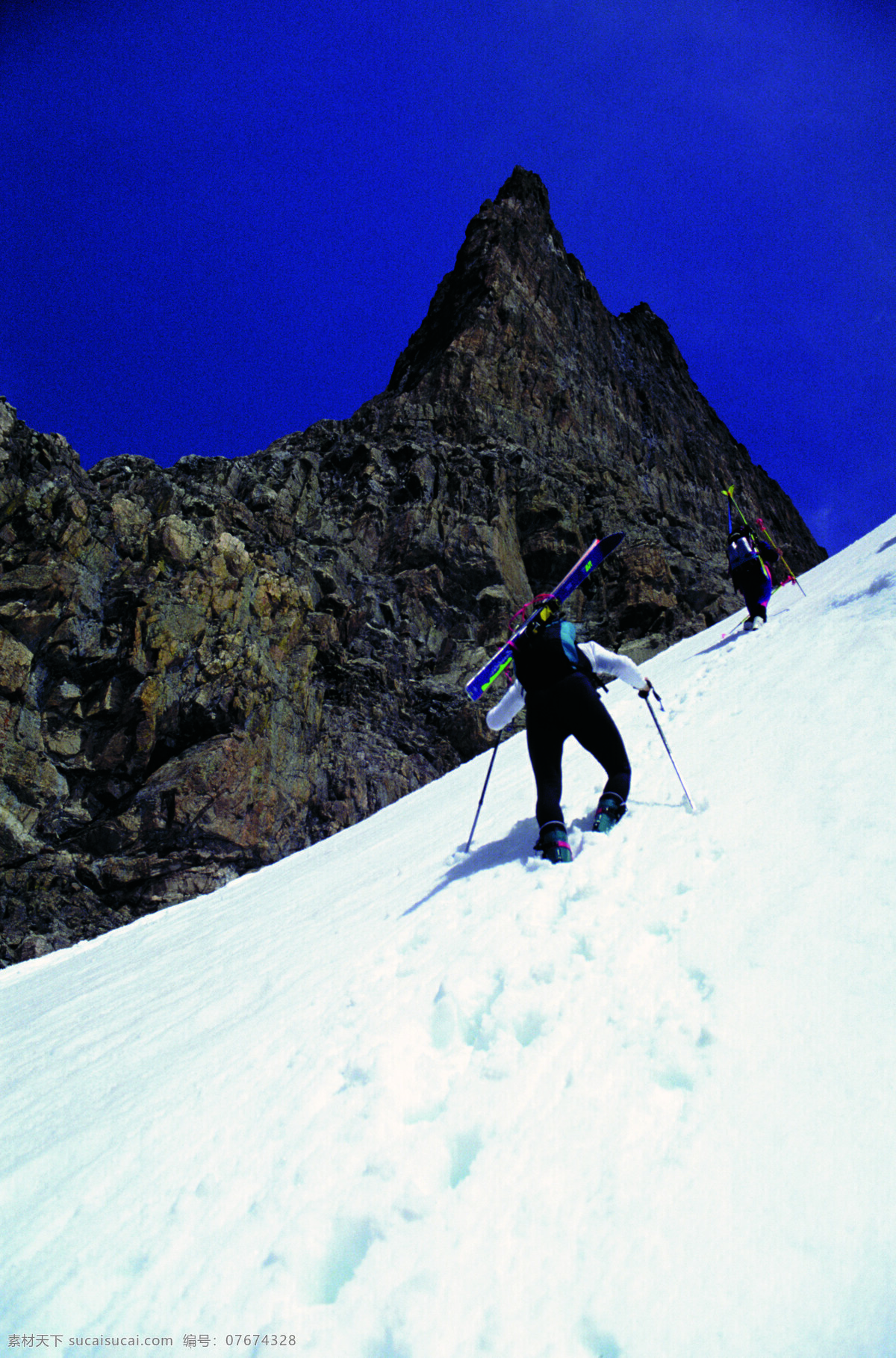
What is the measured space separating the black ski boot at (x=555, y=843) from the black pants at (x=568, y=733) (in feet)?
0.62

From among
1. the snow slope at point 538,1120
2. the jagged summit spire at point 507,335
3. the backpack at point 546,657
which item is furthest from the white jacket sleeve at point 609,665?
the jagged summit spire at point 507,335

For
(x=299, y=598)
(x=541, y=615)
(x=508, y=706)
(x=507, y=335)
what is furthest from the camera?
(x=507, y=335)

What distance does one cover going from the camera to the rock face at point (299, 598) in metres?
22.4

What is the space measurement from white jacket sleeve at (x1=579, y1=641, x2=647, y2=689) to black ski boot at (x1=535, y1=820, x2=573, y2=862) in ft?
4.72

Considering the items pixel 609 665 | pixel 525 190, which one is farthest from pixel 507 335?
pixel 609 665

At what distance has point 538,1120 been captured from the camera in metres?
2.03

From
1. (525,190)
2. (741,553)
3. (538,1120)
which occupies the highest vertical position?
(525,190)

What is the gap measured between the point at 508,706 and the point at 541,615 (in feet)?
2.48

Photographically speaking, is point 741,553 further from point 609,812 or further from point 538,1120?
point 538,1120

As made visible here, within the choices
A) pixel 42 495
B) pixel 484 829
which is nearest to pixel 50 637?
pixel 42 495

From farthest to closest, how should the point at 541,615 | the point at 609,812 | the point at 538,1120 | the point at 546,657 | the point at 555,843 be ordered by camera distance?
1. the point at 541,615
2. the point at 546,657
3. the point at 609,812
4. the point at 555,843
5. the point at 538,1120

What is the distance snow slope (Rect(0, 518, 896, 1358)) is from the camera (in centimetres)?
149

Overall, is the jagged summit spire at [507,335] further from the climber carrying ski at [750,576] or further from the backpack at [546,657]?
the backpack at [546,657]

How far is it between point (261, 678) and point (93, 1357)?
85.0 ft
